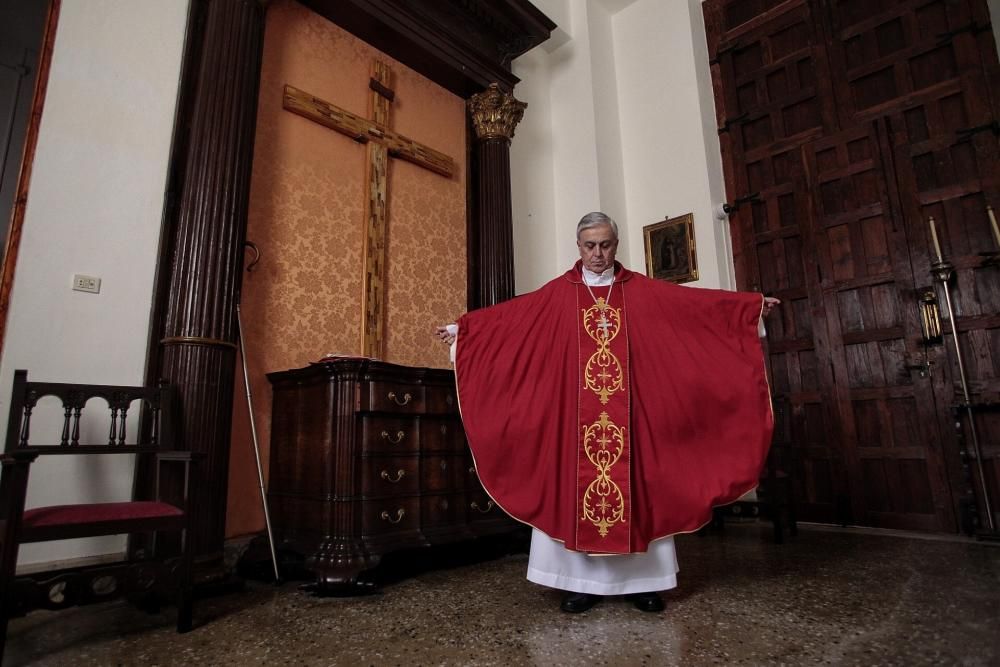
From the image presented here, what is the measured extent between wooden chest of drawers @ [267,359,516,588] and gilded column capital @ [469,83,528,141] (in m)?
2.39

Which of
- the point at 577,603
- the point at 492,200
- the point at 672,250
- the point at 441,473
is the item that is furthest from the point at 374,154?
the point at 577,603

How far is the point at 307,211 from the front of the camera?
3604 mm

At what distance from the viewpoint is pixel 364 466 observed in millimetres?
2822

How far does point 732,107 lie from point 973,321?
2705mm

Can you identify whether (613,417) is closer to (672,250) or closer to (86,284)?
(86,284)

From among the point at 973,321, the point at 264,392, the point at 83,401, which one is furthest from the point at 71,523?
the point at 973,321

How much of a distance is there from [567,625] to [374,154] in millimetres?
3159

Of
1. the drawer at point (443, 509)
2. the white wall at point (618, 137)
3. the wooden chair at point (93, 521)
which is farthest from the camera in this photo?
the white wall at point (618, 137)

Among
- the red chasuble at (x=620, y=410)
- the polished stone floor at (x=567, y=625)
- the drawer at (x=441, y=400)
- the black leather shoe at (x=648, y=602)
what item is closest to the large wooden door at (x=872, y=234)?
the polished stone floor at (x=567, y=625)

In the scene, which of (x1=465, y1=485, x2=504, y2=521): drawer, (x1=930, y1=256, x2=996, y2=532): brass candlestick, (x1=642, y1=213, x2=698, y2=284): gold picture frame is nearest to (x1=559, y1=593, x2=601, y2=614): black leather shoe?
(x1=465, y1=485, x2=504, y2=521): drawer

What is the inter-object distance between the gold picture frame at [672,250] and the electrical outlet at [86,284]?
4159 millimetres

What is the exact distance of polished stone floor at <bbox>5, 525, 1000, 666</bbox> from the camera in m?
1.79

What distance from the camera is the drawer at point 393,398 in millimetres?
2867

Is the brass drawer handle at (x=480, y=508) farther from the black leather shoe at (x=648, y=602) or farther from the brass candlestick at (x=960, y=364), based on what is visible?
the brass candlestick at (x=960, y=364)
